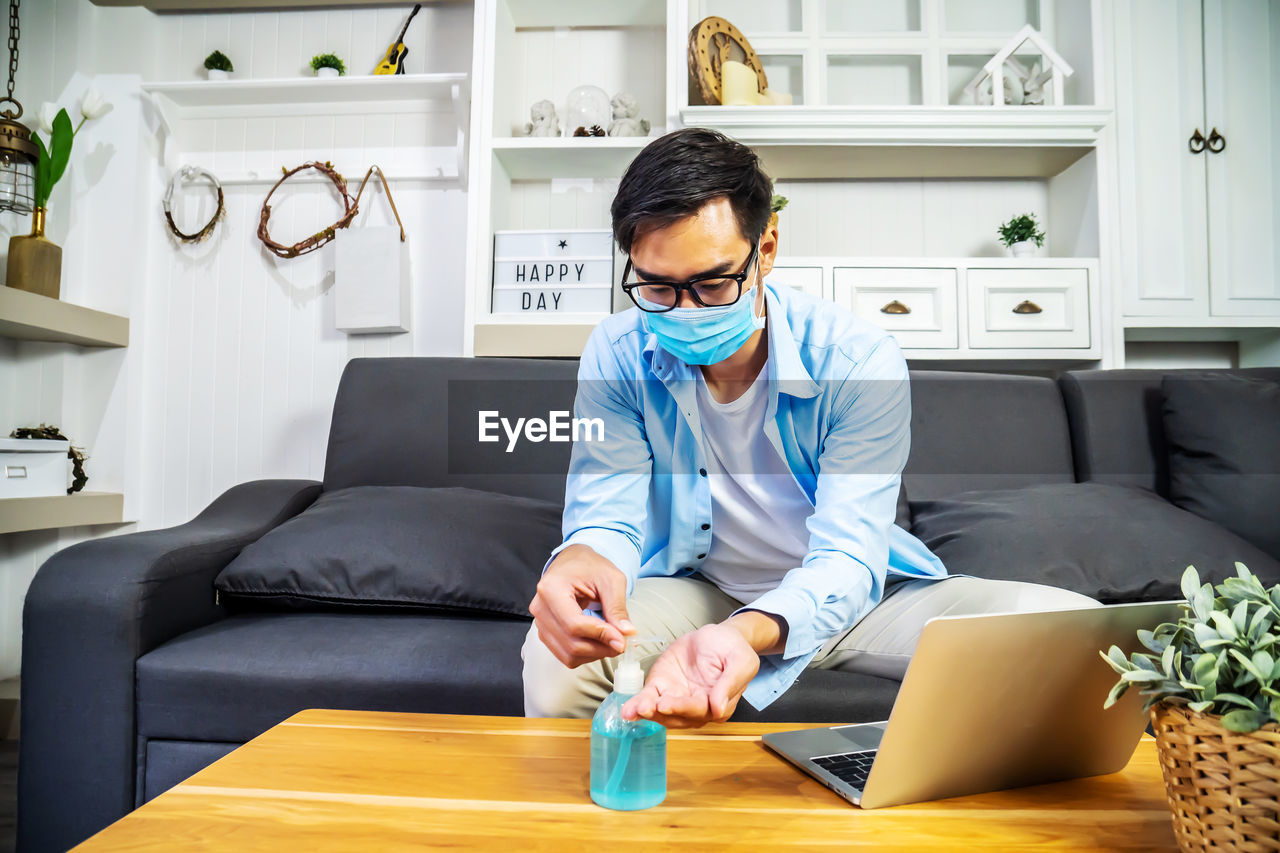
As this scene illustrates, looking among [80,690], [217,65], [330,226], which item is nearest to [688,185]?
[80,690]

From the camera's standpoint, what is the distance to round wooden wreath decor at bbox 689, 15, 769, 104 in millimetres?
2041

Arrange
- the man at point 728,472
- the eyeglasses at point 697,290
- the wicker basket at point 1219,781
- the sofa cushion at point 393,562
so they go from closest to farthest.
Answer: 1. the wicker basket at point 1219,781
2. the man at point 728,472
3. the eyeglasses at point 697,290
4. the sofa cushion at point 393,562

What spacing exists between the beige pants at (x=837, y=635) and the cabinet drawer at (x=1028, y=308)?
105cm

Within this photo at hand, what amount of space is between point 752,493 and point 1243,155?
74.1 inches

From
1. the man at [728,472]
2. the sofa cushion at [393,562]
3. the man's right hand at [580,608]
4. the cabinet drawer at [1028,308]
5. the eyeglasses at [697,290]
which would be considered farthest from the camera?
the cabinet drawer at [1028,308]

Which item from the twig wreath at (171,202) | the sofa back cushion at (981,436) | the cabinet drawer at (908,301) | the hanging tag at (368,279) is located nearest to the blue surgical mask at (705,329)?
the sofa back cushion at (981,436)

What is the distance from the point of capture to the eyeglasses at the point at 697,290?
1.01 metres

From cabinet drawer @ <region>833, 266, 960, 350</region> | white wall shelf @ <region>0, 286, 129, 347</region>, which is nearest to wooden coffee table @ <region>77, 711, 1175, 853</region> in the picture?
cabinet drawer @ <region>833, 266, 960, 350</region>

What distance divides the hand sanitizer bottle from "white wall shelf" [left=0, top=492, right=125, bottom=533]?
1.87 metres

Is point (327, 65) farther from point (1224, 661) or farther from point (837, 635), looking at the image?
point (1224, 661)

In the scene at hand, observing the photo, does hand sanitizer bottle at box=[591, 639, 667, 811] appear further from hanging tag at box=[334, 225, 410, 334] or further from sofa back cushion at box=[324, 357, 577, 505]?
hanging tag at box=[334, 225, 410, 334]

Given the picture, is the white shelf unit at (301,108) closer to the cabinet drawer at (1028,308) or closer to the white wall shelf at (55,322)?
the white wall shelf at (55,322)

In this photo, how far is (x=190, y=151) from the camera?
2.39m

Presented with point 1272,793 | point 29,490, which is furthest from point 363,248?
point 1272,793
